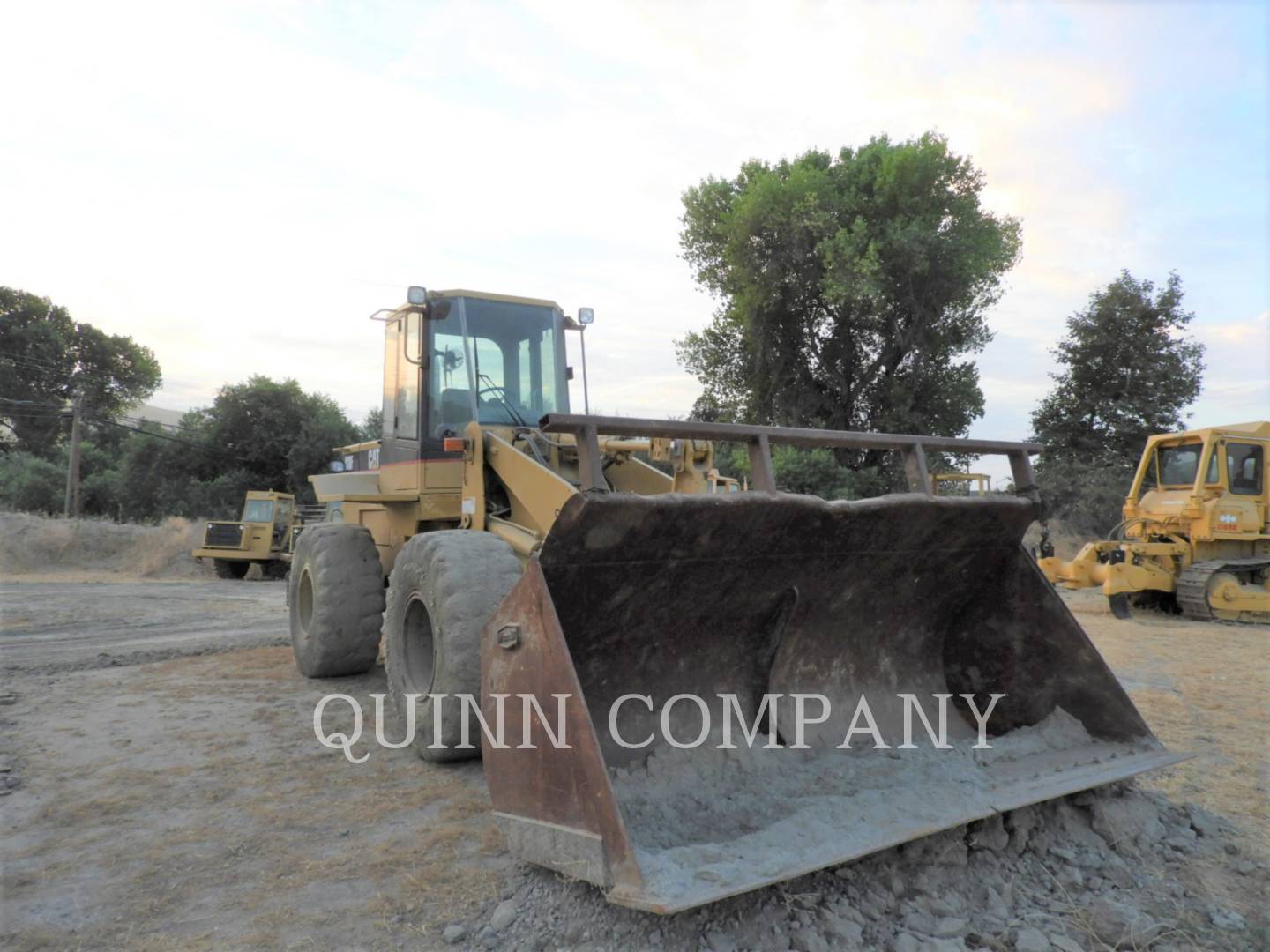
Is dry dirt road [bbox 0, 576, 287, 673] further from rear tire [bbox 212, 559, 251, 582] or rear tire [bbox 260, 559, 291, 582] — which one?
rear tire [bbox 260, 559, 291, 582]

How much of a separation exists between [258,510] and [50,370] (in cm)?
2364

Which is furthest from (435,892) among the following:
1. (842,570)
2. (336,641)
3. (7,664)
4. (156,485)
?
(156,485)

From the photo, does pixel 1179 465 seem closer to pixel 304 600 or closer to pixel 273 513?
pixel 304 600

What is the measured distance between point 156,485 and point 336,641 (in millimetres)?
32040

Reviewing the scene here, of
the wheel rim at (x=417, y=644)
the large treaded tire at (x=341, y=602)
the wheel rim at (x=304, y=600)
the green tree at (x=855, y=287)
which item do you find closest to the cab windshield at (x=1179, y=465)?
the green tree at (x=855, y=287)

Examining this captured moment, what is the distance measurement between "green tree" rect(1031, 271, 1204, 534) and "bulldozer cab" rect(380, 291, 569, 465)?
1699 cm

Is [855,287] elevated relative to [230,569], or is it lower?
elevated

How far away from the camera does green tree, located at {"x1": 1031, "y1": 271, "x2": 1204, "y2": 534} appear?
20406 mm

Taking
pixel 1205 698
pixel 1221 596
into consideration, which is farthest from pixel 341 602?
pixel 1221 596

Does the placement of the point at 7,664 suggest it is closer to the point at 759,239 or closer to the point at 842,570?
the point at 842,570

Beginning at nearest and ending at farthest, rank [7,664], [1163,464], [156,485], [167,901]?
[167,901] < [7,664] < [1163,464] < [156,485]

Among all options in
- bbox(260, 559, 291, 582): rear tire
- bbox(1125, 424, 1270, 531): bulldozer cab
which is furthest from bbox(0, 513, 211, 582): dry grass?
bbox(1125, 424, 1270, 531): bulldozer cab

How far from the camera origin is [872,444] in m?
3.70

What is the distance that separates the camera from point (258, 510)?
2103cm
